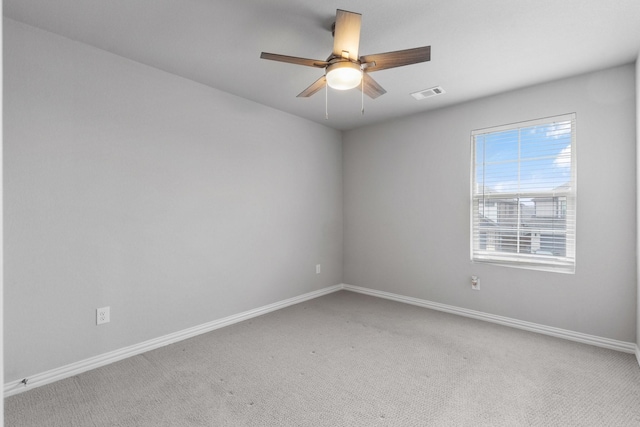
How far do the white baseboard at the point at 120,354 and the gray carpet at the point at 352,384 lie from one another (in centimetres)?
6

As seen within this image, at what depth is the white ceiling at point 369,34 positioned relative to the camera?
6.90ft

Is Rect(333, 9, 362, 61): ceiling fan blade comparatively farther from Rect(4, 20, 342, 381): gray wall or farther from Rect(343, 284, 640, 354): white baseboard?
Rect(343, 284, 640, 354): white baseboard

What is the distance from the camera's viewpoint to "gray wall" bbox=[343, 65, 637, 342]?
2.87 metres

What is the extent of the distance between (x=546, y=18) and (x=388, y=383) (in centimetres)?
261

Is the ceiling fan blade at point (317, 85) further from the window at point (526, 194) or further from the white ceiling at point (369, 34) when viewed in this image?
the window at point (526, 194)

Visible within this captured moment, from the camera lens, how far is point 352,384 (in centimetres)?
233

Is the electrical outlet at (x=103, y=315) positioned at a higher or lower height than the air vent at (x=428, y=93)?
lower

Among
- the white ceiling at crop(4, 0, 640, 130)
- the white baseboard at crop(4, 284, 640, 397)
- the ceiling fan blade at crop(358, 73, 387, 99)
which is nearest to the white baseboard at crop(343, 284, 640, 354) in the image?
the white baseboard at crop(4, 284, 640, 397)

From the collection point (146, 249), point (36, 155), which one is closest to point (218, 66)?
point (36, 155)

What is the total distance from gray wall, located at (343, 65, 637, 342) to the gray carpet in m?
0.42

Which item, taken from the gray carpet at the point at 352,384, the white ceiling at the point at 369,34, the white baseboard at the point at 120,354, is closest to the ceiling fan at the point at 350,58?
the white ceiling at the point at 369,34

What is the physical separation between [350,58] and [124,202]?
205 centimetres

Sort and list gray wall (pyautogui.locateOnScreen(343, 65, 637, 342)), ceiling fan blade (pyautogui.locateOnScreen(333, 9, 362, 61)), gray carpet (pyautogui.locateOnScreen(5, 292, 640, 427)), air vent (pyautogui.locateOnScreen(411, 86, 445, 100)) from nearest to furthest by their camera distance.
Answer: ceiling fan blade (pyautogui.locateOnScreen(333, 9, 362, 61))
gray carpet (pyautogui.locateOnScreen(5, 292, 640, 427))
gray wall (pyautogui.locateOnScreen(343, 65, 637, 342))
air vent (pyautogui.locateOnScreen(411, 86, 445, 100))

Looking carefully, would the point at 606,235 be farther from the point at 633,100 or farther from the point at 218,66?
the point at 218,66
